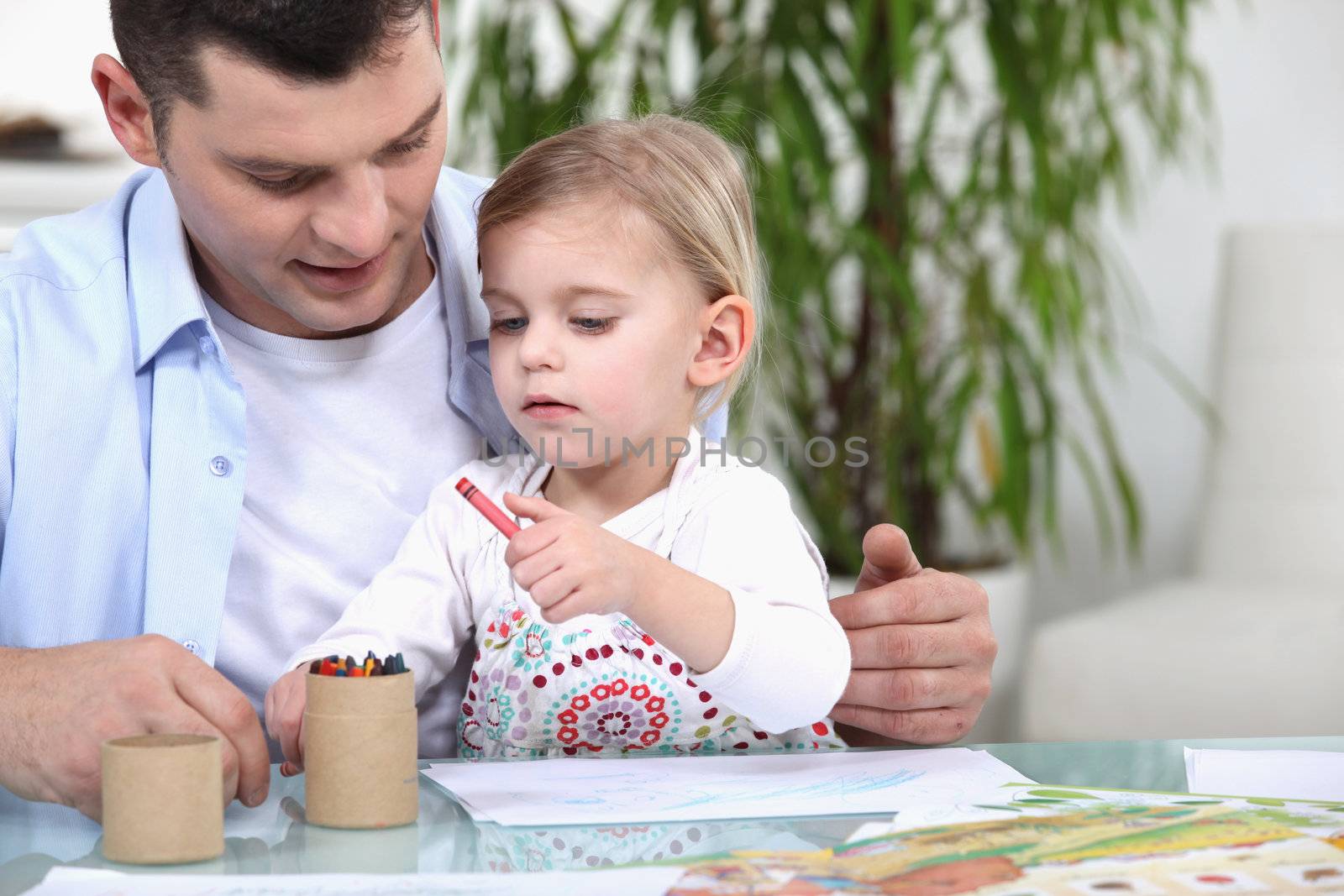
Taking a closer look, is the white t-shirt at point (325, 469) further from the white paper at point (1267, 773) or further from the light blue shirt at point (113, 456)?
the white paper at point (1267, 773)

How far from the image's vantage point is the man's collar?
47.6 inches

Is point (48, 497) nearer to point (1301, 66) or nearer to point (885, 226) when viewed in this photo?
point (885, 226)

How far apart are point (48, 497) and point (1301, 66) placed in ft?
8.30

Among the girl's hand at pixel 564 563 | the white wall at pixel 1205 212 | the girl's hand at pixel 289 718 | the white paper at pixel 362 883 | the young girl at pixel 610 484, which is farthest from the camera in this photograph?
the white wall at pixel 1205 212

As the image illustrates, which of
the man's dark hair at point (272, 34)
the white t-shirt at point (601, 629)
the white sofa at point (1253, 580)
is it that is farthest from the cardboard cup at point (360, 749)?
the white sofa at point (1253, 580)

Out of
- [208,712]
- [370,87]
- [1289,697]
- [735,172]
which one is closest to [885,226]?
[1289,697]

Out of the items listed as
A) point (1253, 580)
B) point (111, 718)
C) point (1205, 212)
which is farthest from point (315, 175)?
point (1205, 212)

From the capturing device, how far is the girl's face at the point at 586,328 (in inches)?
41.9

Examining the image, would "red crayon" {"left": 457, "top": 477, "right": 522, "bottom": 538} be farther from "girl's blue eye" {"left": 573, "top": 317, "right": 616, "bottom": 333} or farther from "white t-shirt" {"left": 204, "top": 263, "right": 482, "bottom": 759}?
"white t-shirt" {"left": 204, "top": 263, "right": 482, "bottom": 759}

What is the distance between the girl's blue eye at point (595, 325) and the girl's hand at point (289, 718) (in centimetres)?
33

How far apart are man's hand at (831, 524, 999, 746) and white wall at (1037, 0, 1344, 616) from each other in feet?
5.32

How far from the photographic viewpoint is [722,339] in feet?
3.79

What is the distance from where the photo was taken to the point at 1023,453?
231 centimetres

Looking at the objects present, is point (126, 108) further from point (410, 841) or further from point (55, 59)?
point (55, 59)
